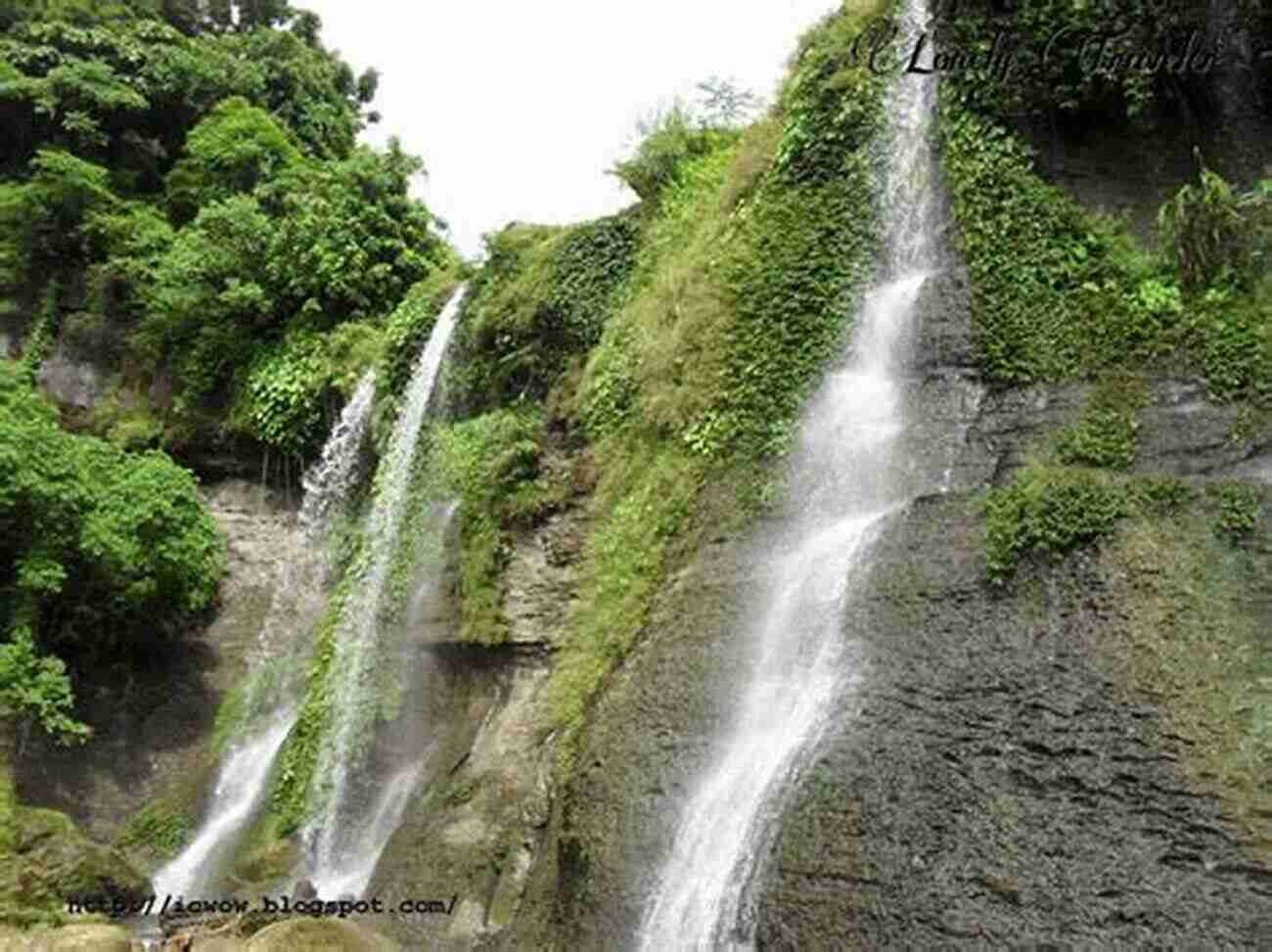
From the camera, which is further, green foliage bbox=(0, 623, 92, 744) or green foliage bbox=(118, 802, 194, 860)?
green foliage bbox=(118, 802, 194, 860)

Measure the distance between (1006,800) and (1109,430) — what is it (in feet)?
10.6

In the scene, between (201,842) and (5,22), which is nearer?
(201,842)

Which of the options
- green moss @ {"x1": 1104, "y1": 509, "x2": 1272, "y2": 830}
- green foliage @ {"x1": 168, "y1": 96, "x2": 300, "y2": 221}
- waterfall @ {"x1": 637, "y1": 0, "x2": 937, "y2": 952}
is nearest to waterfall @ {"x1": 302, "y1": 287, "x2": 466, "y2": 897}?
waterfall @ {"x1": 637, "y1": 0, "x2": 937, "y2": 952}

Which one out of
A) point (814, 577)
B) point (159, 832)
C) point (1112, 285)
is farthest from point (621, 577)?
point (159, 832)

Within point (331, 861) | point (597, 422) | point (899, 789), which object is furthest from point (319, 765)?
point (899, 789)

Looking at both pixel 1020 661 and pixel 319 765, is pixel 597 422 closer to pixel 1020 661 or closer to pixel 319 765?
pixel 319 765

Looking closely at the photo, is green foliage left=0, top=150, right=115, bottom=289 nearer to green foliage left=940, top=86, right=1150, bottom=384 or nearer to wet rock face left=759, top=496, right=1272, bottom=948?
green foliage left=940, top=86, right=1150, bottom=384

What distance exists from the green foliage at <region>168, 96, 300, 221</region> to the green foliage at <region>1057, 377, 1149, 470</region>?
17.5 meters

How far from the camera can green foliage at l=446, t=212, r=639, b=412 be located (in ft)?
43.4

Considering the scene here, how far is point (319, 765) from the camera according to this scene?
40.8 ft

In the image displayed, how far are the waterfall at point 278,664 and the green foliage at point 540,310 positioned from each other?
2.55 m

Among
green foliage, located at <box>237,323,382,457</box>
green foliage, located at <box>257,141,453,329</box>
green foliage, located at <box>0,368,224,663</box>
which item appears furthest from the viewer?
green foliage, located at <box>257,141,453,329</box>

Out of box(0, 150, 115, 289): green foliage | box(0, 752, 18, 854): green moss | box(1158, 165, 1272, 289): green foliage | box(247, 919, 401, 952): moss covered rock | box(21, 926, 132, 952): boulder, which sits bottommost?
box(0, 752, 18, 854): green moss

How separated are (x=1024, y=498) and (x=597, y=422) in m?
5.78
